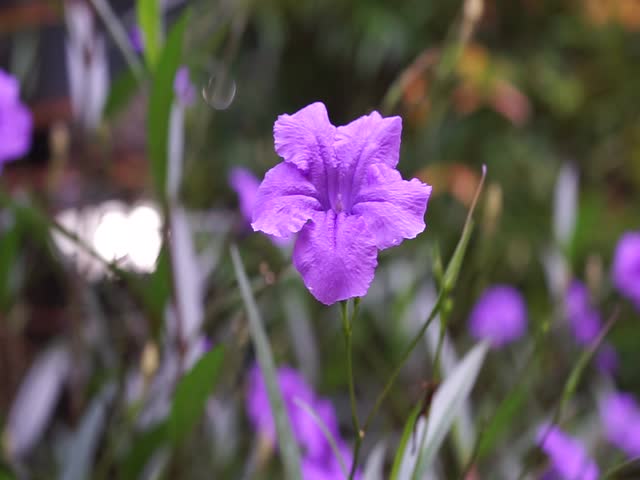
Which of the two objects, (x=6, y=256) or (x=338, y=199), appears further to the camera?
(x=6, y=256)

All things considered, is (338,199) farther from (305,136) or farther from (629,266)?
(629,266)

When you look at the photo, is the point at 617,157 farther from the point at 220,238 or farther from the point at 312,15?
the point at 220,238

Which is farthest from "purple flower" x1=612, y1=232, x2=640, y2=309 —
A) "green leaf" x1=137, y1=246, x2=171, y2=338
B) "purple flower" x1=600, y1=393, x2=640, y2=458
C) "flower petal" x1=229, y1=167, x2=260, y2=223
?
"green leaf" x1=137, y1=246, x2=171, y2=338

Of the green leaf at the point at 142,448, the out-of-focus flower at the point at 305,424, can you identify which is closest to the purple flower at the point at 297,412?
the out-of-focus flower at the point at 305,424

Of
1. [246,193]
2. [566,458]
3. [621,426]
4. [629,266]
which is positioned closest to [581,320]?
[629,266]

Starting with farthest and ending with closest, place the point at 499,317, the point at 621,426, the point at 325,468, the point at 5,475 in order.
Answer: the point at 499,317, the point at 621,426, the point at 325,468, the point at 5,475

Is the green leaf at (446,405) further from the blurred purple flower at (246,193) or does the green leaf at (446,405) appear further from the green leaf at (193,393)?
the blurred purple flower at (246,193)
